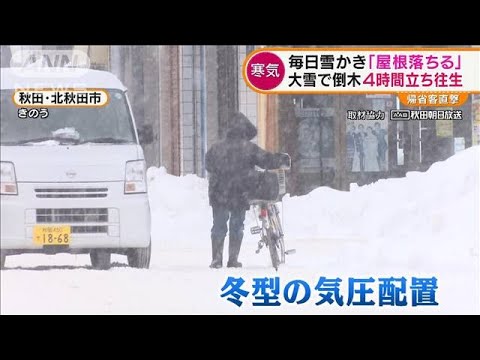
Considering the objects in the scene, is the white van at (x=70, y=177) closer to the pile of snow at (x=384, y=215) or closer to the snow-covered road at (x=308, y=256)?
the snow-covered road at (x=308, y=256)

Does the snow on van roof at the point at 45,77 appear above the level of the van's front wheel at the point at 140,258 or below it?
above

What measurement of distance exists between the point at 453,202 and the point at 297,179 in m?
1.23

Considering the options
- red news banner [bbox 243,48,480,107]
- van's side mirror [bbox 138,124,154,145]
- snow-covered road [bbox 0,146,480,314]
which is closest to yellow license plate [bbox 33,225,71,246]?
snow-covered road [bbox 0,146,480,314]

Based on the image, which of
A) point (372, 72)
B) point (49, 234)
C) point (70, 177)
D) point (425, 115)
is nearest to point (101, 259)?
point (49, 234)

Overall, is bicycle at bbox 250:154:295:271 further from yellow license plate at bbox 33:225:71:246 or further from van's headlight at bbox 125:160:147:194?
yellow license plate at bbox 33:225:71:246

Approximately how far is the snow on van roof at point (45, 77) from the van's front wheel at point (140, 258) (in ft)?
4.25

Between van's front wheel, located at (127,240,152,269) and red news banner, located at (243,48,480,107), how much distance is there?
147 centimetres

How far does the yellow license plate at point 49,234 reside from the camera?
403 inches

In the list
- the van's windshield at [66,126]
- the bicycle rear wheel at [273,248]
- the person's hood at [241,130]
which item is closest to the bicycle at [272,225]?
the bicycle rear wheel at [273,248]

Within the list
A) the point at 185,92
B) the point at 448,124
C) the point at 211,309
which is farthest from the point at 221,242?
the point at 448,124

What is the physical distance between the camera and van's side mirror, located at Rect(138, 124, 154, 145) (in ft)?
34.3

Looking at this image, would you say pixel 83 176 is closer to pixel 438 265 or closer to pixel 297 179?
pixel 297 179

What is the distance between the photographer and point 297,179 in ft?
34.8

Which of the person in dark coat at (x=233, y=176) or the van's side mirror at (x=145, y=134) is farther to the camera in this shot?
the person in dark coat at (x=233, y=176)
